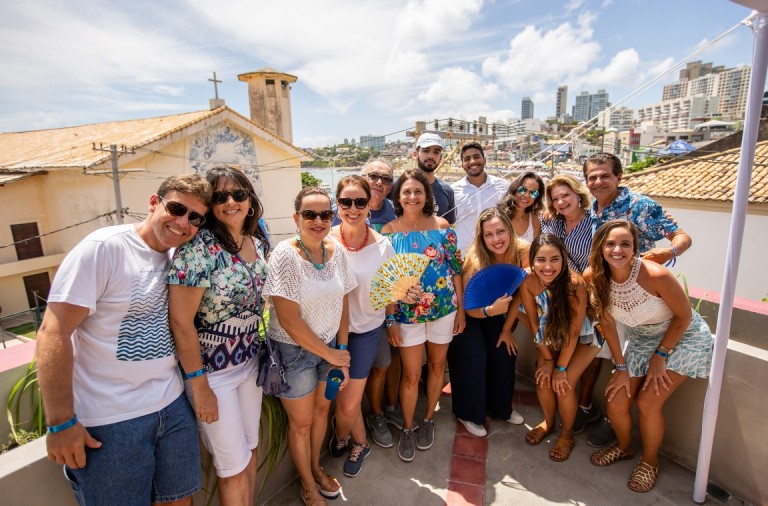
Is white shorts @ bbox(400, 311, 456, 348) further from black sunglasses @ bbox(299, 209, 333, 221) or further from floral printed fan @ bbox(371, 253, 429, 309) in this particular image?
black sunglasses @ bbox(299, 209, 333, 221)

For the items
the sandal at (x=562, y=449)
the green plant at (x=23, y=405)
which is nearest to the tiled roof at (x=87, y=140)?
the green plant at (x=23, y=405)

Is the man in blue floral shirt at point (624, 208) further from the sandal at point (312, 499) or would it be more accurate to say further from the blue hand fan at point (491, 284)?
the sandal at point (312, 499)

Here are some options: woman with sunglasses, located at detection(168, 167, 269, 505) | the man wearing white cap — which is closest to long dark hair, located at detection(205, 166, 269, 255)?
woman with sunglasses, located at detection(168, 167, 269, 505)

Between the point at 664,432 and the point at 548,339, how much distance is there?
3.28ft

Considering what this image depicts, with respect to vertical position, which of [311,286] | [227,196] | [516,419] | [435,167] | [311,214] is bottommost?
[516,419]

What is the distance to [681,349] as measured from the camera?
248 centimetres

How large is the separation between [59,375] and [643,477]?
3.12m

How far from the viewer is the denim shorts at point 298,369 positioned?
2.25 m

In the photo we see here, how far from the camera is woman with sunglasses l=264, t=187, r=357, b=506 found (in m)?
2.14

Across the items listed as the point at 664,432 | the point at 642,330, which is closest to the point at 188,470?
the point at 642,330

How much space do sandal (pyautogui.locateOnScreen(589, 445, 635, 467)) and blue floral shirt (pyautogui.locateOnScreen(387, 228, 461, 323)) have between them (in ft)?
4.47

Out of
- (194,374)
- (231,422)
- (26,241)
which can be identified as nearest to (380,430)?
(231,422)

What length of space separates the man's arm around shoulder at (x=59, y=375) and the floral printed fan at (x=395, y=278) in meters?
1.51

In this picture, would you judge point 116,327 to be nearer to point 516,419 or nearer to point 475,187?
point 516,419
